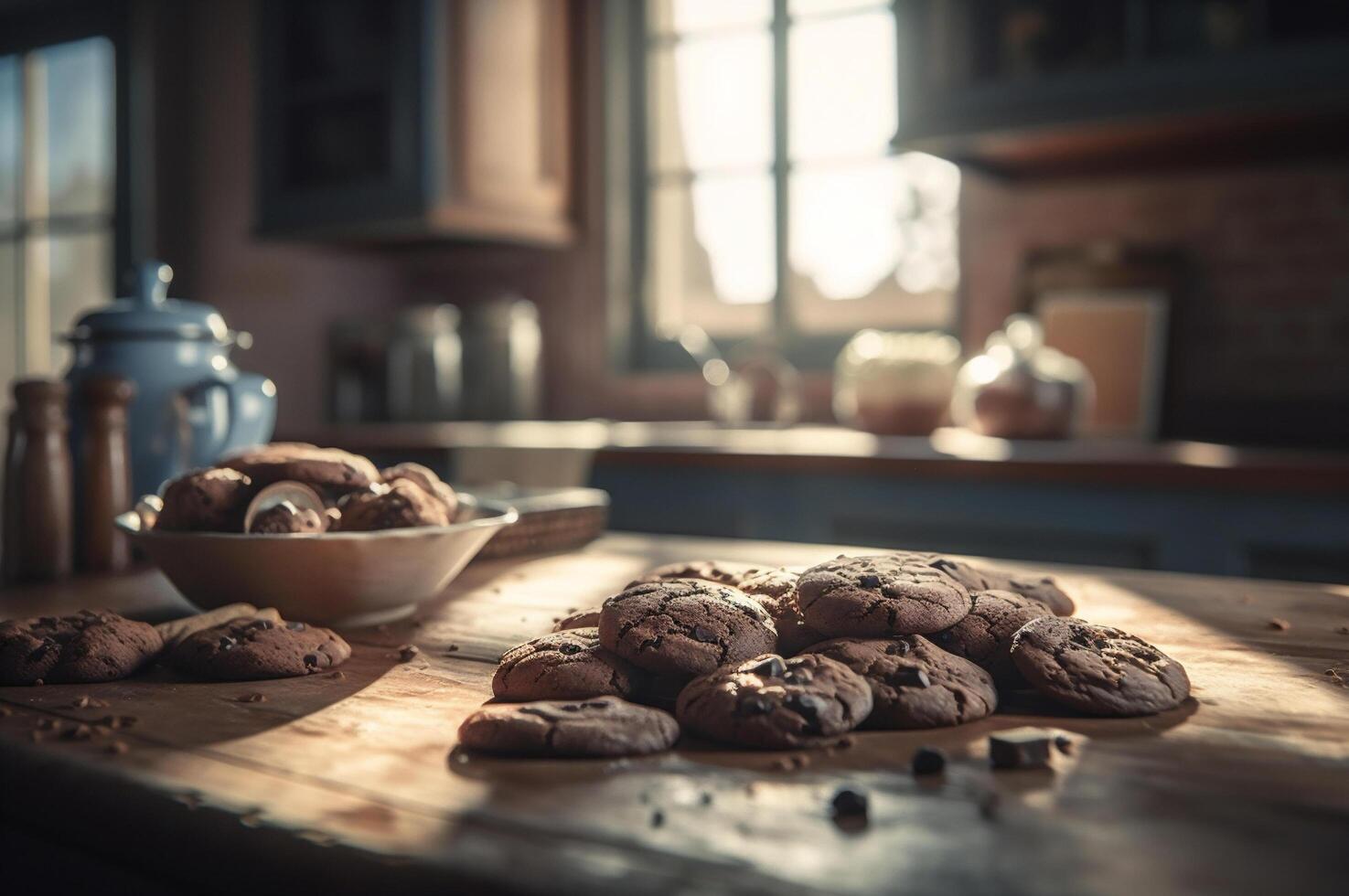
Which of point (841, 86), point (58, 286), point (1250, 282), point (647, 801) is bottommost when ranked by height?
point (647, 801)

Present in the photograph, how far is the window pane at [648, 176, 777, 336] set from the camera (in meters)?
3.47

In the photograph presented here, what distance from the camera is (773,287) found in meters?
3.41

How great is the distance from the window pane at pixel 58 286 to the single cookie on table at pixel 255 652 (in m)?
4.05

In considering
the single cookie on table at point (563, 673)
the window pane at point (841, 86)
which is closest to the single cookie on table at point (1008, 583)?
the single cookie on table at point (563, 673)

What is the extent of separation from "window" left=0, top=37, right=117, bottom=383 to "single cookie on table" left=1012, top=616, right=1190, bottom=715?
4.29 meters

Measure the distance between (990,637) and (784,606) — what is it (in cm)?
13

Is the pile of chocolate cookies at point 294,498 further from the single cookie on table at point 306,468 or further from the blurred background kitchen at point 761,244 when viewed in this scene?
the blurred background kitchen at point 761,244

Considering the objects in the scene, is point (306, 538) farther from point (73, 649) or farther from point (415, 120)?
point (415, 120)

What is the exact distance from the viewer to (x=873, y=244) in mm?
3277

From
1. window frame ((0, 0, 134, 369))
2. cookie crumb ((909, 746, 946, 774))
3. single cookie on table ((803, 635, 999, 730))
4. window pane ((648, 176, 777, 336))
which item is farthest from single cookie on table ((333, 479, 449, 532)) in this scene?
window frame ((0, 0, 134, 369))

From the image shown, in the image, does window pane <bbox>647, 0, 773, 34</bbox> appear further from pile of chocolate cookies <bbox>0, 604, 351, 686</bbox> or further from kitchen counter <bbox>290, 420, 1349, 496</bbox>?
pile of chocolate cookies <bbox>0, 604, 351, 686</bbox>

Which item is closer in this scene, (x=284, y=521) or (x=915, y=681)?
(x=915, y=681)

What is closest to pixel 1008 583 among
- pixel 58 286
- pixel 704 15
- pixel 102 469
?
pixel 102 469

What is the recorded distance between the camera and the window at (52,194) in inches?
172
